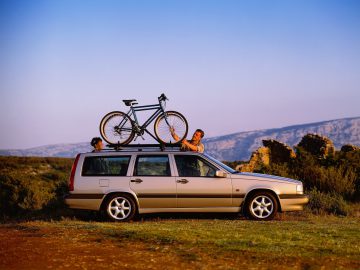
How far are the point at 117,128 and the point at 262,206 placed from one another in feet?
12.4

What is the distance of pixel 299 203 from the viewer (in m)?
12.3

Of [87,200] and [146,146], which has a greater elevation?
[146,146]

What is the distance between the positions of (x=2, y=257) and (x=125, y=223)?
13.2 ft

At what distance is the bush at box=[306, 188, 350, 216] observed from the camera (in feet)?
47.5

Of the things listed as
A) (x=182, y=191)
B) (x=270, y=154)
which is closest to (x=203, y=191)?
(x=182, y=191)

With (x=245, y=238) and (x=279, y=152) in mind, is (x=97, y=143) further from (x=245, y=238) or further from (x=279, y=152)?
(x=279, y=152)

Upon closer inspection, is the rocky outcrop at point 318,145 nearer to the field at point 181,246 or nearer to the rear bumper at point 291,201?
the rear bumper at point 291,201

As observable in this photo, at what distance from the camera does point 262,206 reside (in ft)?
40.2

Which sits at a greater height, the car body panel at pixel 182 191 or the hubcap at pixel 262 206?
the car body panel at pixel 182 191

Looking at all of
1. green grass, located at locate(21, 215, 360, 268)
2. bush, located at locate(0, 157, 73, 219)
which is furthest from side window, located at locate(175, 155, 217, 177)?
bush, located at locate(0, 157, 73, 219)

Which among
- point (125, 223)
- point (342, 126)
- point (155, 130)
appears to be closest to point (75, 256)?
point (125, 223)

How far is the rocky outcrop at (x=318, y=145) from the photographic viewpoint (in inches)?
930

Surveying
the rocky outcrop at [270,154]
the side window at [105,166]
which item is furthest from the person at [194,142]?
the rocky outcrop at [270,154]

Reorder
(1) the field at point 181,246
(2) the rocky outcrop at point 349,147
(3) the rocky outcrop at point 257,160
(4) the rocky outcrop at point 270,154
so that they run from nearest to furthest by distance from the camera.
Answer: (1) the field at point 181,246 → (3) the rocky outcrop at point 257,160 → (4) the rocky outcrop at point 270,154 → (2) the rocky outcrop at point 349,147
